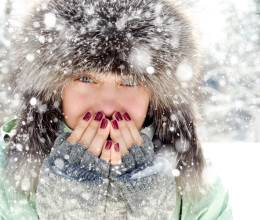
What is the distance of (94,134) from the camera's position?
1587mm

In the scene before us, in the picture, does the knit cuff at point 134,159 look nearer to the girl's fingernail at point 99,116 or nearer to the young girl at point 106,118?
the young girl at point 106,118

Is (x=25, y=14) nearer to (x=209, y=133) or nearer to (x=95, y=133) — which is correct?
(x=95, y=133)

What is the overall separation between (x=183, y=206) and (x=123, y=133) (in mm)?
485

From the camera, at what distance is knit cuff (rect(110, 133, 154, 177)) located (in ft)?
5.07

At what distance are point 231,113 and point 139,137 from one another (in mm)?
10940

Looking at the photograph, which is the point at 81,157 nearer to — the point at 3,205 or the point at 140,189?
the point at 140,189

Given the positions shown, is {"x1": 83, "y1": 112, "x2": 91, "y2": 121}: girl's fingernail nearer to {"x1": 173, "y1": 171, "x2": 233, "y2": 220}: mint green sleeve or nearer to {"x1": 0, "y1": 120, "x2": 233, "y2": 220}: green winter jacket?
{"x1": 0, "y1": 120, "x2": 233, "y2": 220}: green winter jacket

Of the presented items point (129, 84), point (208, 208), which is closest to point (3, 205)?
point (129, 84)

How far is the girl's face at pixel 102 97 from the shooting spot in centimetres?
159

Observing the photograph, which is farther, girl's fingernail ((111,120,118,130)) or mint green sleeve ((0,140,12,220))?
mint green sleeve ((0,140,12,220))

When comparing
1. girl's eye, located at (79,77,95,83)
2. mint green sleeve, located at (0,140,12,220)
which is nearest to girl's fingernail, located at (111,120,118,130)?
girl's eye, located at (79,77,95,83)

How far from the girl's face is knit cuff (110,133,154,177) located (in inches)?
5.5

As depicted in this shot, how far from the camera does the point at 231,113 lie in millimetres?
12055

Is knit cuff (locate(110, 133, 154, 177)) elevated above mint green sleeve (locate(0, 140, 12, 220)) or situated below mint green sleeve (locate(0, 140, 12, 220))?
above
